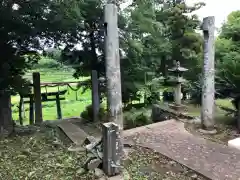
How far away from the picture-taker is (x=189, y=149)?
14.3ft

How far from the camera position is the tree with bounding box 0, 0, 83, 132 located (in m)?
4.66

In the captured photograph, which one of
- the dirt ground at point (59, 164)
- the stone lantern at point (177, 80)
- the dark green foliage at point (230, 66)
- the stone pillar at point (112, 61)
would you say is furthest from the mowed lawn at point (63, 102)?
the stone pillar at point (112, 61)

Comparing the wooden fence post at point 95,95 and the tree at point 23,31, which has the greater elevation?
the tree at point 23,31

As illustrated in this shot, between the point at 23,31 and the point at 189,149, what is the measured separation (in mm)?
3726

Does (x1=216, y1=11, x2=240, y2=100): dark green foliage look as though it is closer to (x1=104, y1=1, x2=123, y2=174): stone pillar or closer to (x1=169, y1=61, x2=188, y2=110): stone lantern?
(x1=169, y1=61, x2=188, y2=110): stone lantern

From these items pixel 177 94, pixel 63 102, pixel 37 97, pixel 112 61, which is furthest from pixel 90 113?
pixel 112 61

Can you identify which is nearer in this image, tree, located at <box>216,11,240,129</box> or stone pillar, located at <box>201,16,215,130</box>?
stone pillar, located at <box>201,16,215,130</box>

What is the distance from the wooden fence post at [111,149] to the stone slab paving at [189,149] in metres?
1.08

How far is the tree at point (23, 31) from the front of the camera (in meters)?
4.66

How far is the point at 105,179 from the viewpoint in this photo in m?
3.17

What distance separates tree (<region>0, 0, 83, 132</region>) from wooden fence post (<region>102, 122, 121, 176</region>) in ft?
8.51

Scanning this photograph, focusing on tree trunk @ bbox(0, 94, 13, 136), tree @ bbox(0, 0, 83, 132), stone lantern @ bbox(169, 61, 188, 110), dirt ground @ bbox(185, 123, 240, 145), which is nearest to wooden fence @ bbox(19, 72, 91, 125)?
tree trunk @ bbox(0, 94, 13, 136)

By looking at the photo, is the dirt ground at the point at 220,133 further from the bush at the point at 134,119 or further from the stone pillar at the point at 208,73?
the bush at the point at 134,119

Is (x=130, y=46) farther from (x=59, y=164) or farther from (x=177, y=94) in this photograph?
(x=59, y=164)
